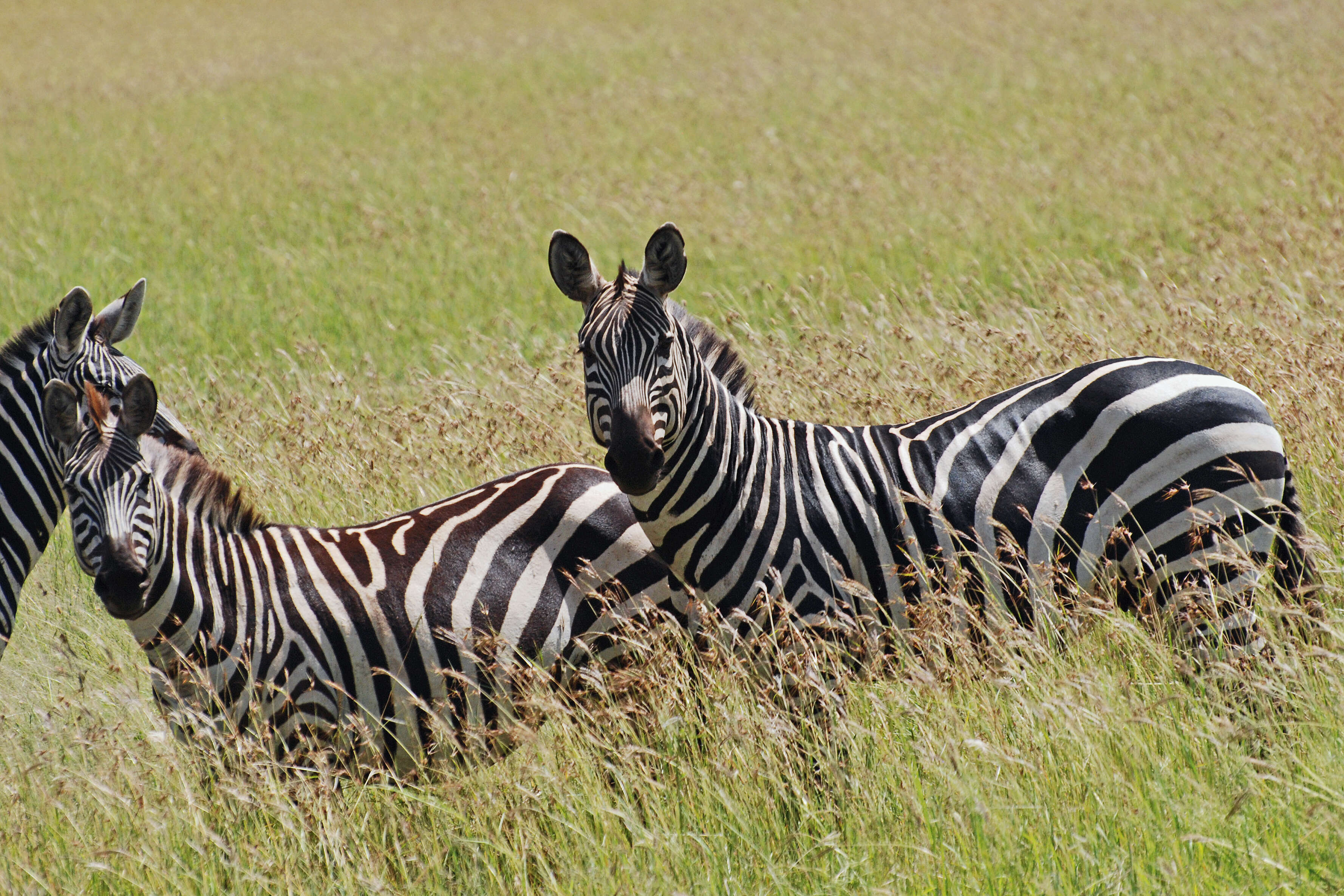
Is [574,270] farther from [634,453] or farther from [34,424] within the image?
[34,424]

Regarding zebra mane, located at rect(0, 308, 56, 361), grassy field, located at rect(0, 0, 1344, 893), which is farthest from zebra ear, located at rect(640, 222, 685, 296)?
zebra mane, located at rect(0, 308, 56, 361)

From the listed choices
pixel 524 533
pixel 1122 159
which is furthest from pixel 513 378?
pixel 1122 159

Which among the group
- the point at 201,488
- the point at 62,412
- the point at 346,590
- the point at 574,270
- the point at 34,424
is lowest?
the point at 346,590

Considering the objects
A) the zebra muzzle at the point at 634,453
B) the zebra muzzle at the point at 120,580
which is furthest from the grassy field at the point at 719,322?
the zebra muzzle at the point at 634,453

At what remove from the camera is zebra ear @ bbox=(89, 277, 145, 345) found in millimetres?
5113

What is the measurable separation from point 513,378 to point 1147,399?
5316 mm

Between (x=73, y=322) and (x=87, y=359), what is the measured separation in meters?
0.17

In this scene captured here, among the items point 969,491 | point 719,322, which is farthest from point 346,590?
point 719,322

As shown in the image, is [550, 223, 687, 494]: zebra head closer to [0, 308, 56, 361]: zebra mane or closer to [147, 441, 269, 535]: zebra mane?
[147, 441, 269, 535]: zebra mane

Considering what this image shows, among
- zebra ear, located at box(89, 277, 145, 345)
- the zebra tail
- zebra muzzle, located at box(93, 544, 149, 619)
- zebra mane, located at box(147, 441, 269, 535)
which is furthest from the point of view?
zebra ear, located at box(89, 277, 145, 345)

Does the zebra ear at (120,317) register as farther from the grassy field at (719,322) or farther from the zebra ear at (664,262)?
the zebra ear at (664,262)

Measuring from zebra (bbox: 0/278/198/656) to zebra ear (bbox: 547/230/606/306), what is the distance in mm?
1724

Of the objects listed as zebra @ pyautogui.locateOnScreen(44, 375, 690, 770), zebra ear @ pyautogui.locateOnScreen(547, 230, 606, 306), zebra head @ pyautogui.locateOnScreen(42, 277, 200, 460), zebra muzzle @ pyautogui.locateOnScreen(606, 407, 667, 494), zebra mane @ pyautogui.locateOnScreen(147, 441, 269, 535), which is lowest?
zebra @ pyautogui.locateOnScreen(44, 375, 690, 770)

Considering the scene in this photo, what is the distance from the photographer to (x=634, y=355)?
412 cm
